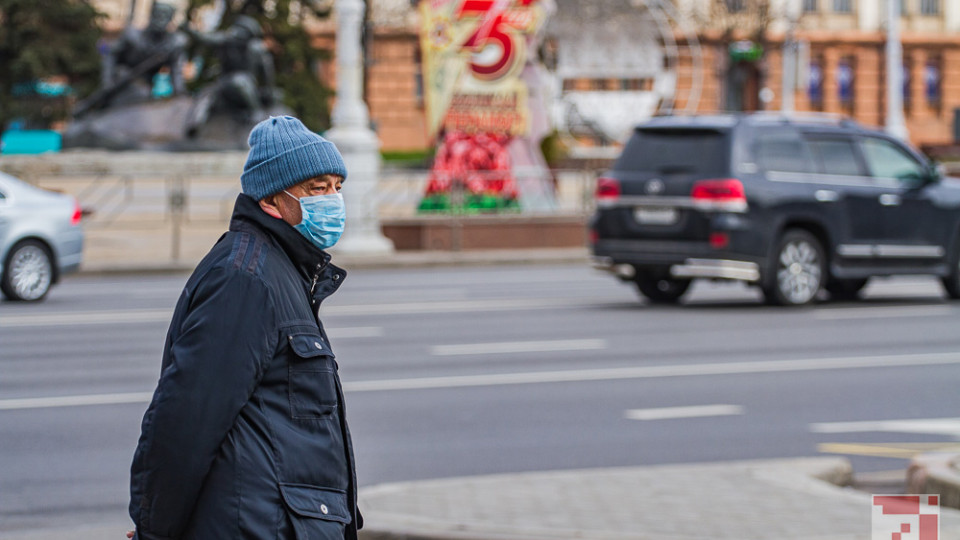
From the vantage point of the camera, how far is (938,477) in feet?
21.4

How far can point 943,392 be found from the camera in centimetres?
1045

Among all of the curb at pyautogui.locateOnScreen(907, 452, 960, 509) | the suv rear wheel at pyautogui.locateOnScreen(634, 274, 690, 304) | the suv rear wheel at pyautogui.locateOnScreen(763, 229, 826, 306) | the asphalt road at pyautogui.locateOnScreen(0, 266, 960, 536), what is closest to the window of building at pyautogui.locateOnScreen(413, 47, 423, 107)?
the asphalt road at pyautogui.locateOnScreen(0, 266, 960, 536)

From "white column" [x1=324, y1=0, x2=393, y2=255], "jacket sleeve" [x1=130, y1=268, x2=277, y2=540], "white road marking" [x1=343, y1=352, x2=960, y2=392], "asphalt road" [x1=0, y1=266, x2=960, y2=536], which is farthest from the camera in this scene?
"white column" [x1=324, y1=0, x2=393, y2=255]

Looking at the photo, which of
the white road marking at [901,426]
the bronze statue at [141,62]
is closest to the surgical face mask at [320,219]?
the white road marking at [901,426]

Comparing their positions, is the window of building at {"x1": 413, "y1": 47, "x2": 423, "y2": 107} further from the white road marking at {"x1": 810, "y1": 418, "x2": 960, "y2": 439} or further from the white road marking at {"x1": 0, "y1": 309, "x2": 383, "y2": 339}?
the white road marking at {"x1": 810, "y1": 418, "x2": 960, "y2": 439}

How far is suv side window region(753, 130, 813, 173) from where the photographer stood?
15812 millimetres

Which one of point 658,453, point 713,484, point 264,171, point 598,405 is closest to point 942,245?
point 598,405

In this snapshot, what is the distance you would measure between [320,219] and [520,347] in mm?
9446

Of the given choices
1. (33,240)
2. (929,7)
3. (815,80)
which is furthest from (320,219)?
(929,7)

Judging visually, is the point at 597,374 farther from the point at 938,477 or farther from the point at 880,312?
the point at 880,312

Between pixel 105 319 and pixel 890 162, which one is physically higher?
pixel 890 162

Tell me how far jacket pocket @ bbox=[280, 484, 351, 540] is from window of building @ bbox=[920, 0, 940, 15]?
70.2 meters

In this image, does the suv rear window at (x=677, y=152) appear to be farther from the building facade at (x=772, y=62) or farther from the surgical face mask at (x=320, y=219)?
the building facade at (x=772, y=62)

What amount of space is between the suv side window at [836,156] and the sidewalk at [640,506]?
373 inches
